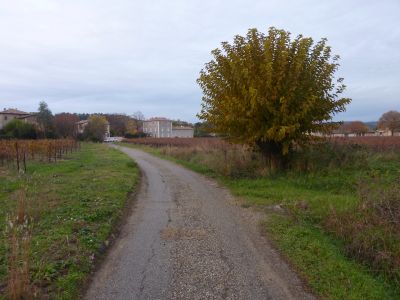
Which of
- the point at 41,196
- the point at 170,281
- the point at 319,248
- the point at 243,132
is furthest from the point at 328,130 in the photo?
the point at 170,281

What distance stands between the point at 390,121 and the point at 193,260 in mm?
69869

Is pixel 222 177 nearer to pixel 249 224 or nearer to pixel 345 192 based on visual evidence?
pixel 345 192

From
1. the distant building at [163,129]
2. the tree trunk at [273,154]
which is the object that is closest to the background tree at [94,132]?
the distant building at [163,129]

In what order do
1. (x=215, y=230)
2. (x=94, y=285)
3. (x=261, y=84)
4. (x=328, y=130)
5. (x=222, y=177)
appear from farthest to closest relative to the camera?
(x=222, y=177) < (x=328, y=130) < (x=261, y=84) < (x=215, y=230) < (x=94, y=285)

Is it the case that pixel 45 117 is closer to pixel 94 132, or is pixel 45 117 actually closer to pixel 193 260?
pixel 94 132

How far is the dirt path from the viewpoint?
5.35m

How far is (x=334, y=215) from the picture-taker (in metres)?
8.45

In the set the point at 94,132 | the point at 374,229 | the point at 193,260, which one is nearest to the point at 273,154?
the point at 374,229

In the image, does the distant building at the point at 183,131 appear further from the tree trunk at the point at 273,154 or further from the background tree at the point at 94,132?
the tree trunk at the point at 273,154

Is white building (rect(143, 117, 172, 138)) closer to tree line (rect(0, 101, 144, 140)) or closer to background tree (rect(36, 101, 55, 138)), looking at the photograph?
tree line (rect(0, 101, 144, 140))

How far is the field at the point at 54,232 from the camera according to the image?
17.0 feet

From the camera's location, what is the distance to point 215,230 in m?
8.55

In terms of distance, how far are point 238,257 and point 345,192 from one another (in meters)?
6.92

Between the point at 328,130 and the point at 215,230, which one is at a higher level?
the point at 328,130
